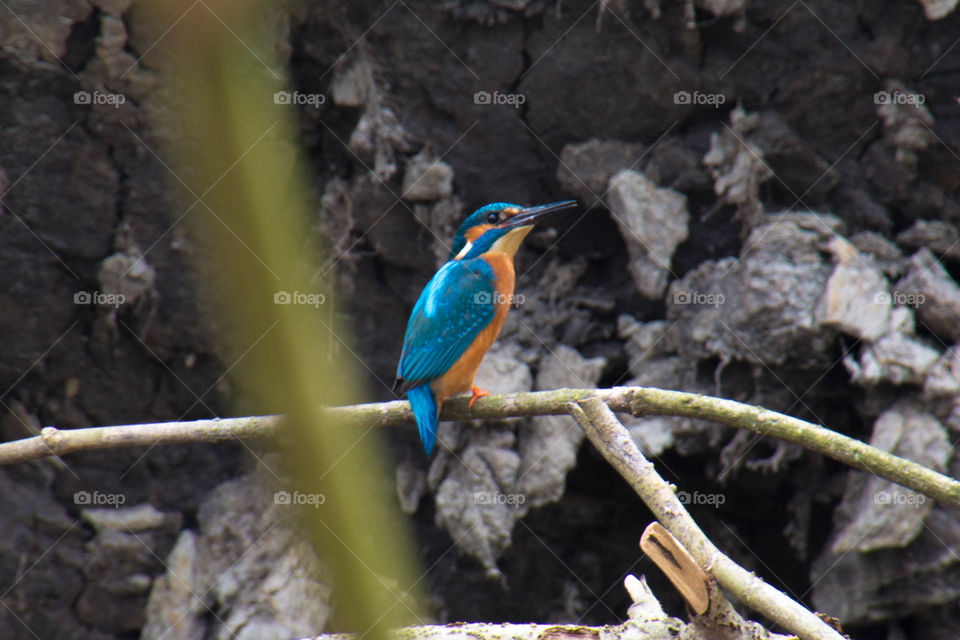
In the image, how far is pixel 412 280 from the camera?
464 centimetres

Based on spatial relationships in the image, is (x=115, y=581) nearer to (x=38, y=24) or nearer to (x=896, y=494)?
(x=38, y=24)

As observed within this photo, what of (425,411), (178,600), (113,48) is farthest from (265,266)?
(178,600)

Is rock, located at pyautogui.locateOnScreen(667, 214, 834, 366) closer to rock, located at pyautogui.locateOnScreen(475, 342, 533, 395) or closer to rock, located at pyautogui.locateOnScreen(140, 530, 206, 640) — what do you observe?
rock, located at pyautogui.locateOnScreen(475, 342, 533, 395)

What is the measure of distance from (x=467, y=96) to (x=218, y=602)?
301 cm

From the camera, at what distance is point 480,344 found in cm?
342

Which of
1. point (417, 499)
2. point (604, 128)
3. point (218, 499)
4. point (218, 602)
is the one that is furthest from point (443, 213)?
point (218, 602)

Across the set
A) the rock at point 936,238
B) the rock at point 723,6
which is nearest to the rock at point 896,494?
the rock at point 936,238

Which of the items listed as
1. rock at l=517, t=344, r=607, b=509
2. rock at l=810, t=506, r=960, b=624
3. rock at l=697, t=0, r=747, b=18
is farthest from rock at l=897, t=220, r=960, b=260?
rock at l=517, t=344, r=607, b=509

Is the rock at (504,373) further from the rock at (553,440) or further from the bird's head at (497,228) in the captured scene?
the bird's head at (497,228)

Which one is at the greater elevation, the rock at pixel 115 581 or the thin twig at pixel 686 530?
the thin twig at pixel 686 530

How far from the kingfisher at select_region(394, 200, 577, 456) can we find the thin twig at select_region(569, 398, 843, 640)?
852mm

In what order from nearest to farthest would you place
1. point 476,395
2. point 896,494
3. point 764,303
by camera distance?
point 476,395 → point 896,494 → point 764,303

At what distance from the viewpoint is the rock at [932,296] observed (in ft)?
12.8

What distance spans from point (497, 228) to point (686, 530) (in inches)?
78.5
